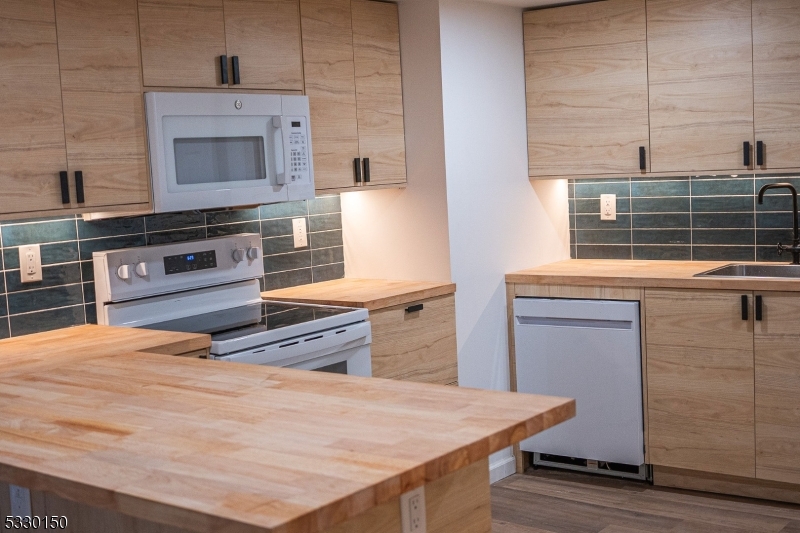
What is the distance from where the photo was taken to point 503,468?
4.38 meters

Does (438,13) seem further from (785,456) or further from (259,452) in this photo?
(259,452)

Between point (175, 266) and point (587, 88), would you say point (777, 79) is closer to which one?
point (587, 88)

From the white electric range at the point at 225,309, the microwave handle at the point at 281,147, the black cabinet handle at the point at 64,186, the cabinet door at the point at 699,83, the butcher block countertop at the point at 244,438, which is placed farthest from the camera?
the cabinet door at the point at 699,83

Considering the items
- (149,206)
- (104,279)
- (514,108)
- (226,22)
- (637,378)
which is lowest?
(637,378)

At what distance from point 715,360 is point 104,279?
2364 millimetres

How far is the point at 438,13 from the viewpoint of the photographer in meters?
4.04

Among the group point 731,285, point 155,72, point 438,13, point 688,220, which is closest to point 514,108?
point 438,13

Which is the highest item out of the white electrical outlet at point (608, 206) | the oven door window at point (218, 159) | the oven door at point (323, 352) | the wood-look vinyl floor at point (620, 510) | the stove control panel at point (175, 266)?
the oven door window at point (218, 159)

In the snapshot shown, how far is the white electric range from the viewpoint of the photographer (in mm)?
3270

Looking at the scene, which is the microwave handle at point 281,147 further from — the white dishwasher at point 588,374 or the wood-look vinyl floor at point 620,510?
the wood-look vinyl floor at point 620,510

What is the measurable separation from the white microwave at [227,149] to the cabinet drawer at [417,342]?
59 centimetres

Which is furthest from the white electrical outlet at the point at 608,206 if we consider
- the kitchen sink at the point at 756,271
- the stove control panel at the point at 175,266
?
the stove control panel at the point at 175,266

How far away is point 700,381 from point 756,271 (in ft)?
2.08

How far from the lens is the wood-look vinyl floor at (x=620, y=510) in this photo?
12.0 ft
